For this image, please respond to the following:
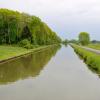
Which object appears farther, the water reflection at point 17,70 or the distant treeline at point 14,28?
the distant treeline at point 14,28

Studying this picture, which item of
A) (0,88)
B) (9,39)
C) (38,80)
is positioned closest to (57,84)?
(38,80)

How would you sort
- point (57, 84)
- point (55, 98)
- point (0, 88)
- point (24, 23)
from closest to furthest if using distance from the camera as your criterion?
point (55, 98), point (0, 88), point (57, 84), point (24, 23)

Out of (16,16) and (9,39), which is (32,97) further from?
(16,16)

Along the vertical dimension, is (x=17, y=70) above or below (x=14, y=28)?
below

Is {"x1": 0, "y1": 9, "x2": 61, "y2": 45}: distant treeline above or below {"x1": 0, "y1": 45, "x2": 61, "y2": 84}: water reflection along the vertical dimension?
above

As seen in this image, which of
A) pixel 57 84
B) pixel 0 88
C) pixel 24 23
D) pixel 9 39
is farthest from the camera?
pixel 24 23

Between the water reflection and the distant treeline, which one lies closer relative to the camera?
the water reflection

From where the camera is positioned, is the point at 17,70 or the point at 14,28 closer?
the point at 17,70

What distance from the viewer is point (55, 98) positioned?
13.0 metres

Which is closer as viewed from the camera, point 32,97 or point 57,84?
point 32,97

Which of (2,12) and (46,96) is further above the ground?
(2,12)

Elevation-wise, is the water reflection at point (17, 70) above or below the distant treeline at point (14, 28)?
below

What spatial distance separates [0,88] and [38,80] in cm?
340

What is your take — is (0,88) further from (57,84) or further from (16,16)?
(16,16)
